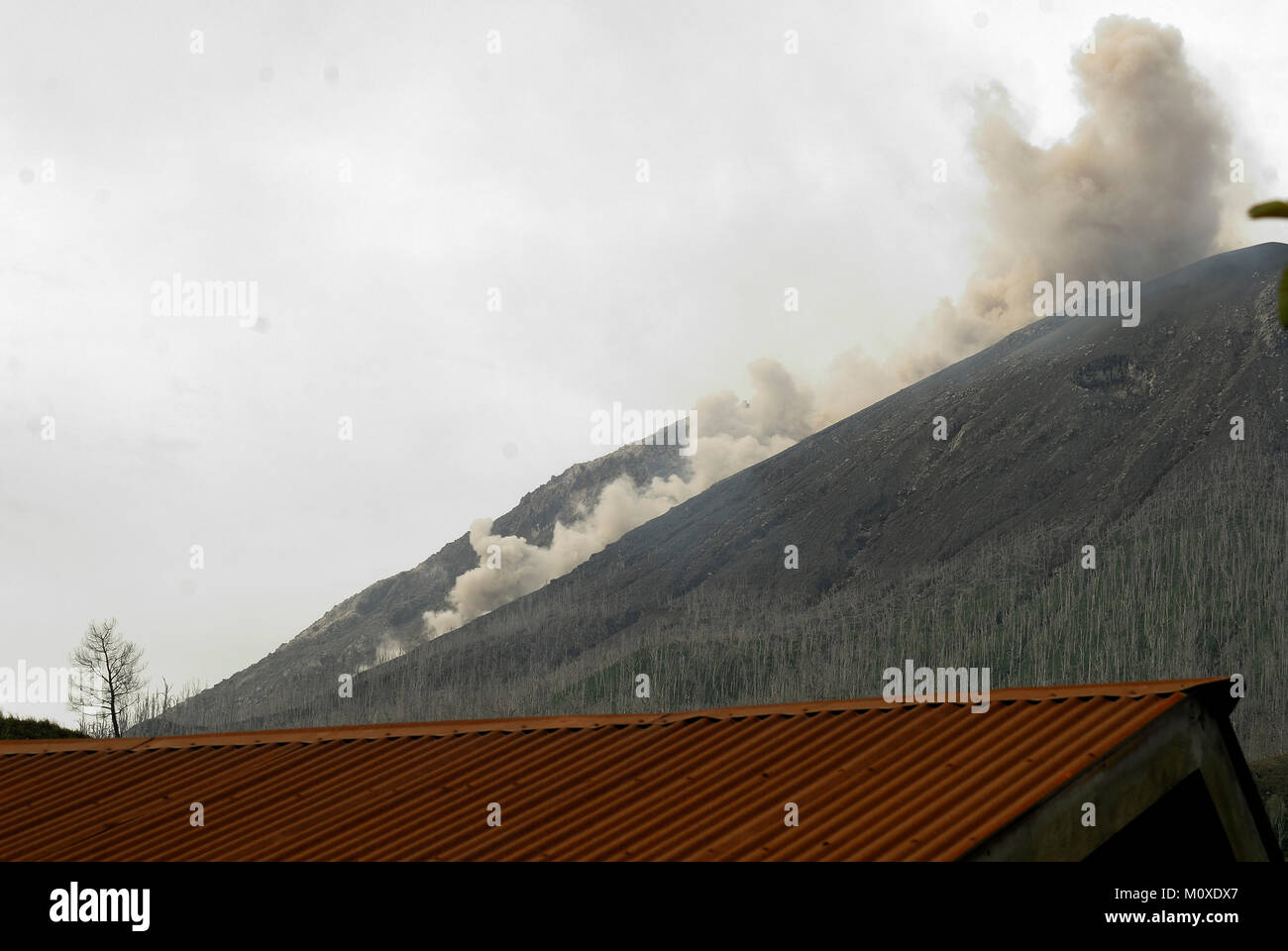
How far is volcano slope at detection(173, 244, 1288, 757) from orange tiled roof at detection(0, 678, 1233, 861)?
100 meters

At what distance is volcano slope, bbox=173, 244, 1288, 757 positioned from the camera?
124 meters

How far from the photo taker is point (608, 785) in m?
11.8

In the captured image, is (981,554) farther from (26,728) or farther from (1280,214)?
(1280,214)

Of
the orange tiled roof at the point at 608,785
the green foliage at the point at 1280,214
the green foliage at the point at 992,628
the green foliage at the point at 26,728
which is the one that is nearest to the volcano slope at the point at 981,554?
the green foliage at the point at 992,628

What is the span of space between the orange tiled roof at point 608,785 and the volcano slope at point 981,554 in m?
100

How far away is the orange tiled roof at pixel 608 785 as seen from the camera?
9555 mm

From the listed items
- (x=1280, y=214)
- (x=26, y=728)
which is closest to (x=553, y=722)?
(x=1280, y=214)

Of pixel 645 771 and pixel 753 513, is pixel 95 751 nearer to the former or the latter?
pixel 645 771

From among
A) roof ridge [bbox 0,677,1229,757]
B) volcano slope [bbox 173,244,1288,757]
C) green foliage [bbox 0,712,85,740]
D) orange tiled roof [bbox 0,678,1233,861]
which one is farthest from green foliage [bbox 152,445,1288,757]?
orange tiled roof [bbox 0,678,1233,861]

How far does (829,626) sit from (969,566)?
1710 cm

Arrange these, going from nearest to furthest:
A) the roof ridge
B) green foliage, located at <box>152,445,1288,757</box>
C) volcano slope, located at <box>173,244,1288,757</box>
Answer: the roof ridge → green foliage, located at <box>152,445,1288,757</box> → volcano slope, located at <box>173,244,1288,757</box>

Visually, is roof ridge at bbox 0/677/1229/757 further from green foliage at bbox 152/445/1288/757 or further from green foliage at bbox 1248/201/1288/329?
green foliage at bbox 152/445/1288/757

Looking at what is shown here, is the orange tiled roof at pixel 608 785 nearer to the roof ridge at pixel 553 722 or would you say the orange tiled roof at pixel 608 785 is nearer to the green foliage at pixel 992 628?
the roof ridge at pixel 553 722
